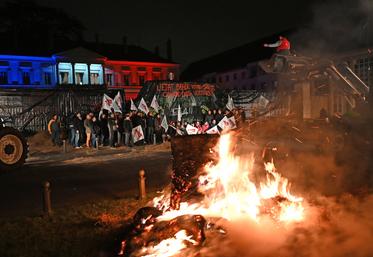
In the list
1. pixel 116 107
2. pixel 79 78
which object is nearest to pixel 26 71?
pixel 79 78

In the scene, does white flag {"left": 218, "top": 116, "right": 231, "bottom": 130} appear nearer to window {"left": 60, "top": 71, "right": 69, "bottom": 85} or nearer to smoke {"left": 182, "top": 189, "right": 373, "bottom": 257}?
smoke {"left": 182, "top": 189, "right": 373, "bottom": 257}

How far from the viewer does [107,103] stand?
2025 centimetres

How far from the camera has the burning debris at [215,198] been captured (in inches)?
240

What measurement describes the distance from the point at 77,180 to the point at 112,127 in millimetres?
7911

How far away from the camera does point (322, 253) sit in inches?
210

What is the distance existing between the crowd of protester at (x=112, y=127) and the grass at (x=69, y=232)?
11.1 metres

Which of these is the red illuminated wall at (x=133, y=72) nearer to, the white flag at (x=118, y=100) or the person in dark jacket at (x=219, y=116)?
the white flag at (x=118, y=100)

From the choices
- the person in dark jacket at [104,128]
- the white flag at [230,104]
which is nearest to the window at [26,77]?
the person in dark jacket at [104,128]

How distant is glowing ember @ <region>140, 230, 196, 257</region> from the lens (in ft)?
18.2

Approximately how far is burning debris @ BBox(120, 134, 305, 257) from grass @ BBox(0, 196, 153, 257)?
0.52m

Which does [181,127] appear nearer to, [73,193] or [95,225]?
[73,193]

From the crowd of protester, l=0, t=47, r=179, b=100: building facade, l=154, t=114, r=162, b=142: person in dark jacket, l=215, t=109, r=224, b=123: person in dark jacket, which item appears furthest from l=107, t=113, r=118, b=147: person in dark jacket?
l=0, t=47, r=179, b=100: building facade

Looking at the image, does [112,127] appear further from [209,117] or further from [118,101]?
[209,117]

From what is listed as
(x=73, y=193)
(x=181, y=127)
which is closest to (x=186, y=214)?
(x=73, y=193)
